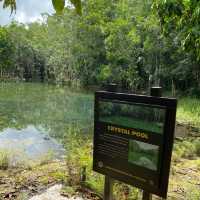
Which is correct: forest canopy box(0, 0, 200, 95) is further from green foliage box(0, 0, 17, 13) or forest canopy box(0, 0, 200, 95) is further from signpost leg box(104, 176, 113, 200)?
green foliage box(0, 0, 17, 13)

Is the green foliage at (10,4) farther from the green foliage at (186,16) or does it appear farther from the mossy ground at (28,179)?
the mossy ground at (28,179)

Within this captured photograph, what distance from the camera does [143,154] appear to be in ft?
6.87

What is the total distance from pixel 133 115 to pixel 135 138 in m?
0.16

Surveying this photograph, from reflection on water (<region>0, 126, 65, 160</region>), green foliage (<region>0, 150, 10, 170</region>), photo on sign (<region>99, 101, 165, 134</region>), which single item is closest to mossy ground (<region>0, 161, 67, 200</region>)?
green foliage (<region>0, 150, 10, 170</region>)

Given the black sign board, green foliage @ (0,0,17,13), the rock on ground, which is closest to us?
green foliage @ (0,0,17,13)

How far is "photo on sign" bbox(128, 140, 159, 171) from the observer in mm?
2041

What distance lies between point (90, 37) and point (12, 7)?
24867 millimetres

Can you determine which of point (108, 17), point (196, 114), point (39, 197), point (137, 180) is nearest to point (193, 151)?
point (39, 197)

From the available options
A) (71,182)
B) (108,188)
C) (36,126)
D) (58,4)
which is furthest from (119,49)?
(58,4)

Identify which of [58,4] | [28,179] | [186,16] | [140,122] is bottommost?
[28,179]

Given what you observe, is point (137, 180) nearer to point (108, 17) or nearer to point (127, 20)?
point (127, 20)

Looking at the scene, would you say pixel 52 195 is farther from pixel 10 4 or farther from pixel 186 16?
pixel 10 4

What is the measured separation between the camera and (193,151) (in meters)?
6.25

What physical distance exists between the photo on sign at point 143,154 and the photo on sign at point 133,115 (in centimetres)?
11
